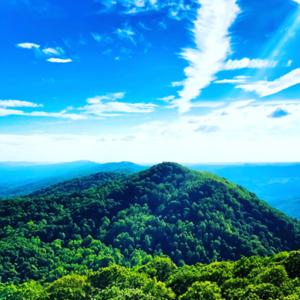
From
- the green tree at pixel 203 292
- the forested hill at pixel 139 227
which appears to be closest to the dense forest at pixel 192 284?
the green tree at pixel 203 292

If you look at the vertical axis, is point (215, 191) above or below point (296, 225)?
above

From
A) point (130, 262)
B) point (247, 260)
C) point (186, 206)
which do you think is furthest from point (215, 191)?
point (247, 260)

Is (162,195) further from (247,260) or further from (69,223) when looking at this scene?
(247,260)

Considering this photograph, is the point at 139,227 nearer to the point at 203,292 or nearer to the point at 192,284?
the point at 192,284

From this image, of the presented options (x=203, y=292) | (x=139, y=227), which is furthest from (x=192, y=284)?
(x=139, y=227)

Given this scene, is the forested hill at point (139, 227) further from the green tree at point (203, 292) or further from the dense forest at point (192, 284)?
the green tree at point (203, 292)
